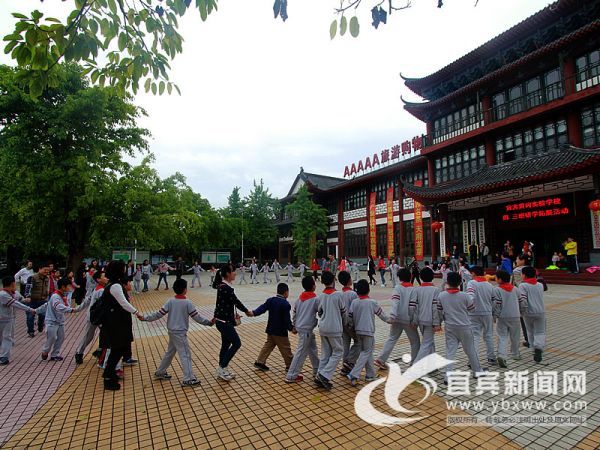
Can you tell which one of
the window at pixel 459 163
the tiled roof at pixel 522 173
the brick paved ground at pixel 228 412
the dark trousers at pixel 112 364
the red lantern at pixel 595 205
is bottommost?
the brick paved ground at pixel 228 412

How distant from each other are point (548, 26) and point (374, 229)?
1792cm

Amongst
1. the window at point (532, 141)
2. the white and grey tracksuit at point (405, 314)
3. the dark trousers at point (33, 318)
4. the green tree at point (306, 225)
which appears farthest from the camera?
the green tree at point (306, 225)

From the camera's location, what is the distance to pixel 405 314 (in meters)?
4.96

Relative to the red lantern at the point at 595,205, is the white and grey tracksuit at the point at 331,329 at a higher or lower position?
lower

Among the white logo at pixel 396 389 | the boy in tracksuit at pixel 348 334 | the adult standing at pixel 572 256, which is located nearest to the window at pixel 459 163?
the adult standing at pixel 572 256

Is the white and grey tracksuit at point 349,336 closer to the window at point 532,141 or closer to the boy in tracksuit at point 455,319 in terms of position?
the boy in tracksuit at point 455,319

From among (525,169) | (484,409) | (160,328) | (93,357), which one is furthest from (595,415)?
(525,169)

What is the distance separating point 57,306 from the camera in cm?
605

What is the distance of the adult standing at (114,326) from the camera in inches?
187

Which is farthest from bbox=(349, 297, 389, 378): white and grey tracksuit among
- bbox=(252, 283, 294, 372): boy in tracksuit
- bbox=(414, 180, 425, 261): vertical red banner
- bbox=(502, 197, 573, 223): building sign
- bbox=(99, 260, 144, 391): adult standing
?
bbox=(414, 180, 425, 261): vertical red banner

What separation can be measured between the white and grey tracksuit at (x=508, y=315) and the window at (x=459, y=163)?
18.1 metres

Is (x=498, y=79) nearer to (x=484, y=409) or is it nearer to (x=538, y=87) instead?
(x=538, y=87)

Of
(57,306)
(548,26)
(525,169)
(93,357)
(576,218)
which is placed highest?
(548,26)

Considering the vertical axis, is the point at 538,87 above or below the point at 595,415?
above
